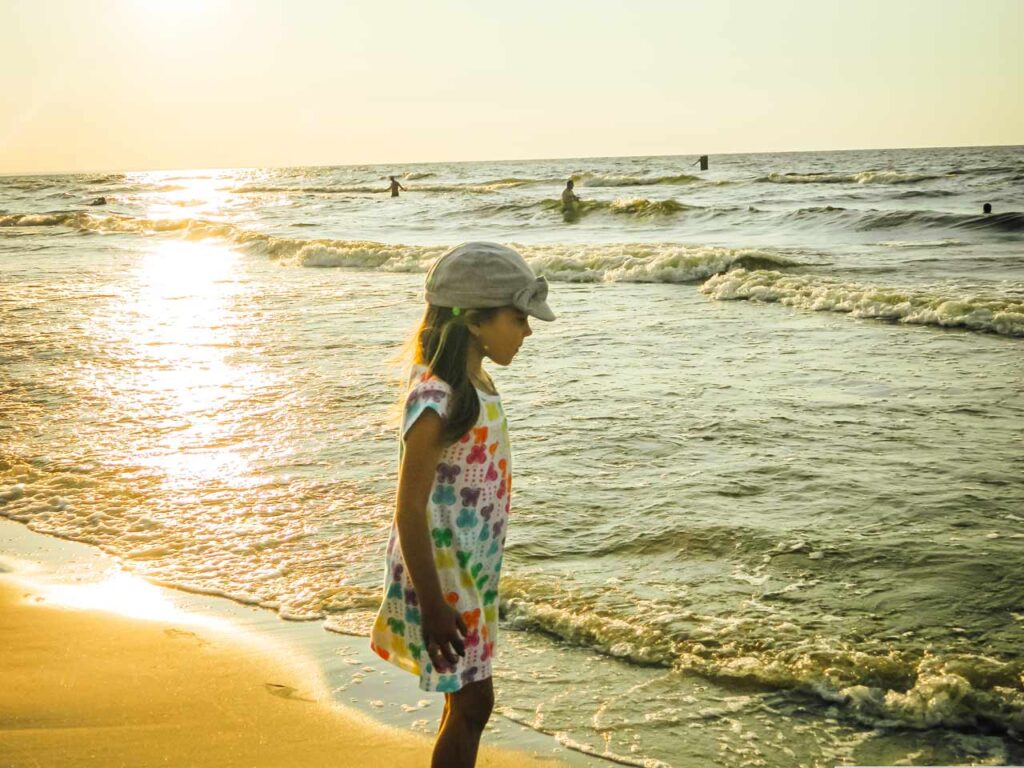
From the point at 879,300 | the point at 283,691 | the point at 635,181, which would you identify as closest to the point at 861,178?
the point at 635,181

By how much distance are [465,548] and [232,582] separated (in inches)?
105

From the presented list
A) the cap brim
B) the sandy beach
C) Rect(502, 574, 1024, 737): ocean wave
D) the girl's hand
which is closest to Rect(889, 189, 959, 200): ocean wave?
Rect(502, 574, 1024, 737): ocean wave

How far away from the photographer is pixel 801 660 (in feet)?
12.7

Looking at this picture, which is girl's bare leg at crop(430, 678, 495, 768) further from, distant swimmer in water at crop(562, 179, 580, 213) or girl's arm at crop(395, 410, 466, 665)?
distant swimmer in water at crop(562, 179, 580, 213)

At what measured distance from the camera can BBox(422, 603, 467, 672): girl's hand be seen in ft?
7.88

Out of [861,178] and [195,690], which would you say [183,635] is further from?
[861,178]

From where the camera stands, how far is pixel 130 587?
4797 millimetres

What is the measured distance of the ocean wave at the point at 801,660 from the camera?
354 cm

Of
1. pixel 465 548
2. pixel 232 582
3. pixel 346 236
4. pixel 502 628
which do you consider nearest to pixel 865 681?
pixel 502 628

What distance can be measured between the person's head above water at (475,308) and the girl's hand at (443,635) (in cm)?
45

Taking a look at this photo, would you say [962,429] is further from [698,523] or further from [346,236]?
[346,236]

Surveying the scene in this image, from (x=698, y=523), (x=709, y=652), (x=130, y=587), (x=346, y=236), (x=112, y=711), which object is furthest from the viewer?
(x=346, y=236)

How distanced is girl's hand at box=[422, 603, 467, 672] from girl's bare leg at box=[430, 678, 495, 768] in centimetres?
17

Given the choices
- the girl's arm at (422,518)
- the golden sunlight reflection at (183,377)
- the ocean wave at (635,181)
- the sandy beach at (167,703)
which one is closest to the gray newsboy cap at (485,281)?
the girl's arm at (422,518)
